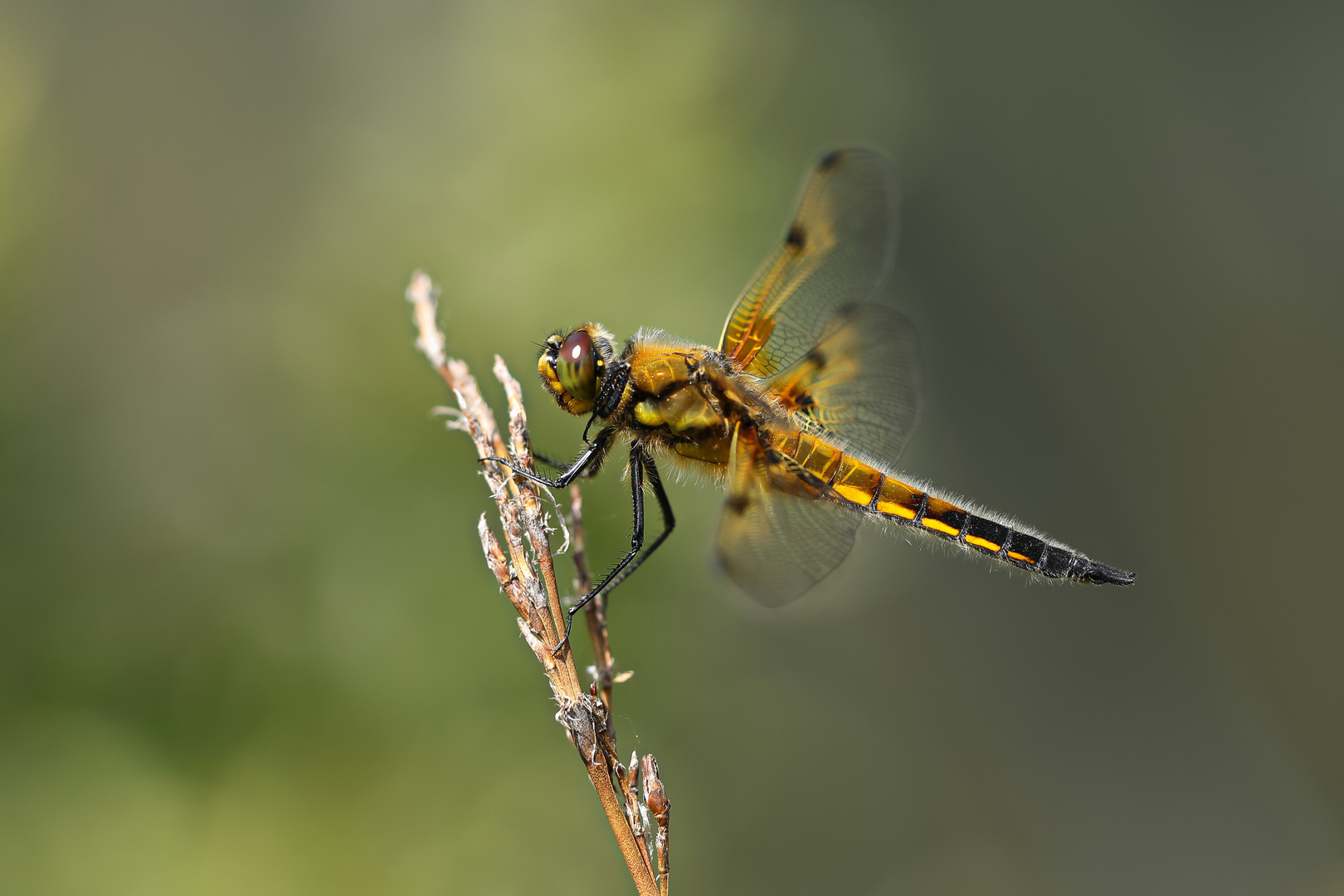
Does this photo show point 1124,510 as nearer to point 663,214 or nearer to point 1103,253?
point 1103,253

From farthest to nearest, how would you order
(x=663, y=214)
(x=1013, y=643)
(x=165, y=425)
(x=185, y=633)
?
1. (x=1013, y=643)
2. (x=663, y=214)
3. (x=165, y=425)
4. (x=185, y=633)

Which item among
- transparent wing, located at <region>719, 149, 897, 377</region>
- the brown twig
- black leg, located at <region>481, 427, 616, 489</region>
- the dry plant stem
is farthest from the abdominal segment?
the brown twig

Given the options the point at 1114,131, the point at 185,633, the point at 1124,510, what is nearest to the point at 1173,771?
the point at 1124,510

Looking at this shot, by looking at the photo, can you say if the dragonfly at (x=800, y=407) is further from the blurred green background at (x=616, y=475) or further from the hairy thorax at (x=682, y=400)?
the blurred green background at (x=616, y=475)

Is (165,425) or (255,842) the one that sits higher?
(165,425)

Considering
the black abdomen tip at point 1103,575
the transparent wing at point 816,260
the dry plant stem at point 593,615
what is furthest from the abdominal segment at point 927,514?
the dry plant stem at point 593,615

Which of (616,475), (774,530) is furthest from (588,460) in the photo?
(616,475)

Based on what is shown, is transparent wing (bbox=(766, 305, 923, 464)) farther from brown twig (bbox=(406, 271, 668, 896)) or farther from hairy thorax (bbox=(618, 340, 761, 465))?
brown twig (bbox=(406, 271, 668, 896))
